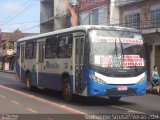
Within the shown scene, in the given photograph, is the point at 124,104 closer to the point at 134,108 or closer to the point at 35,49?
the point at 134,108

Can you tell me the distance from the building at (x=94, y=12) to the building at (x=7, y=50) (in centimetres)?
2862

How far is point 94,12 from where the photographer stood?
122ft

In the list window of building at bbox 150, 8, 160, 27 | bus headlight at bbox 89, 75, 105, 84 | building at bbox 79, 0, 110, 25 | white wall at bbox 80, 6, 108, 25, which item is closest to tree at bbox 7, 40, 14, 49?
building at bbox 79, 0, 110, 25

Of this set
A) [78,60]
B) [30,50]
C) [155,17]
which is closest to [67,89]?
[78,60]

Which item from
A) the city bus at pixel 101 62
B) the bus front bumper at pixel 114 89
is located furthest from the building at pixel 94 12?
the bus front bumper at pixel 114 89

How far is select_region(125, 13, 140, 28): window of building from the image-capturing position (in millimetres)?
31375

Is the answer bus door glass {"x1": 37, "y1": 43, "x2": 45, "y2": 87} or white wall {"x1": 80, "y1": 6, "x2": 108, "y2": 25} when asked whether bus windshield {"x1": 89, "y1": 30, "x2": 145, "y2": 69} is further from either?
white wall {"x1": 80, "y1": 6, "x2": 108, "y2": 25}

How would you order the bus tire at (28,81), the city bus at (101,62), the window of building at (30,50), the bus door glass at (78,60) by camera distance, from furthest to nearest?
the bus tire at (28,81), the window of building at (30,50), the bus door glass at (78,60), the city bus at (101,62)

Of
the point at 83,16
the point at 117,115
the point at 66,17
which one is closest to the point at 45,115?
the point at 117,115

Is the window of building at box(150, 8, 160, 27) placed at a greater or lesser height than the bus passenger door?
greater

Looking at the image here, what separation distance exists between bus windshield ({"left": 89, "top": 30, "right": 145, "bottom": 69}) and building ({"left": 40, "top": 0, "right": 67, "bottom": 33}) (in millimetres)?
32717

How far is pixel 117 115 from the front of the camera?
39.5ft

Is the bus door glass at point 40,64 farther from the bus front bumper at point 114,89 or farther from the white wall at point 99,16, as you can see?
the white wall at point 99,16

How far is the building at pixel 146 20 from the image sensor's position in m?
28.8
